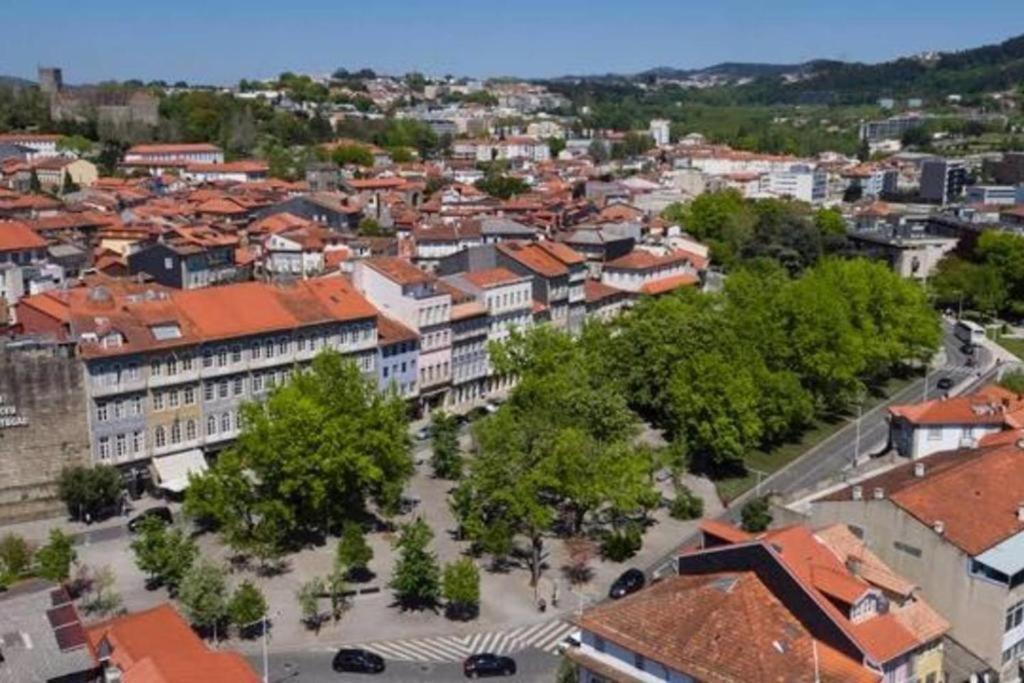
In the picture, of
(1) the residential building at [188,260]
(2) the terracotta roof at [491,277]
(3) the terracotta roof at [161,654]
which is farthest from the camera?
(1) the residential building at [188,260]

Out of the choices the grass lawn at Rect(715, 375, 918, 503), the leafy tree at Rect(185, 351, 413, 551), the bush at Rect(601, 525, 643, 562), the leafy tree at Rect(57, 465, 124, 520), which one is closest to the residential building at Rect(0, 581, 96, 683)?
the leafy tree at Rect(185, 351, 413, 551)

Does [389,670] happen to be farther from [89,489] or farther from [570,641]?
[89,489]

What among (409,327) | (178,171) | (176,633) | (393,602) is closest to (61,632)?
(176,633)

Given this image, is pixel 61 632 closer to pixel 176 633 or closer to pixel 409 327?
pixel 176 633

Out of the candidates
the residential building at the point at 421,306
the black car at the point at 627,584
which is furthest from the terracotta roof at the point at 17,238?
the black car at the point at 627,584

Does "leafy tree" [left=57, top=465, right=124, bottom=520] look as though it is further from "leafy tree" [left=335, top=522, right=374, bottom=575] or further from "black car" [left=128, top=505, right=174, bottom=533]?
"leafy tree" [left=335, top=522, right=374, bottom=575]

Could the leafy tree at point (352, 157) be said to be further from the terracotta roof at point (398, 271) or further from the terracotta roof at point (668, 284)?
the terracotta roof at point (398, 271)

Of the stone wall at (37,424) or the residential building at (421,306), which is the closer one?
the stone wall at (37,424)
